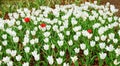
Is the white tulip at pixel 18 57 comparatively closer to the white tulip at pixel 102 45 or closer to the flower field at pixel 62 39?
the flower field at pixel 62 39

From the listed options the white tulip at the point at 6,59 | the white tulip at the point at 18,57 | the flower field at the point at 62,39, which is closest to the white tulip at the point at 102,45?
the flower field at the point at 62,39

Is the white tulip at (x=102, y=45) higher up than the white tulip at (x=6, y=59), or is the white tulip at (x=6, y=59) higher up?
the white tulip at (x=6, y=59)

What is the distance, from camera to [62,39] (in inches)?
283

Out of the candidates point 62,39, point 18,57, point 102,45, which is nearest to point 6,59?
point 18,57

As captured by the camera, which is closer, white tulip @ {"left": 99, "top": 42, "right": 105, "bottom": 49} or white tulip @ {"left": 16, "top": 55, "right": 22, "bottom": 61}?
white tulip @ {"left": 16, "top": 55, "right": 22, "bottom": 61}

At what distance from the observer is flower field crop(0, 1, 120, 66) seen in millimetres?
6613

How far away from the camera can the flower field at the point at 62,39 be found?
21.7ft

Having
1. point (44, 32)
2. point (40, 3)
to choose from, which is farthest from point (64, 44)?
point (40, 3)

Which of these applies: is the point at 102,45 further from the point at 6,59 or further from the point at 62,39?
the point at 6,59

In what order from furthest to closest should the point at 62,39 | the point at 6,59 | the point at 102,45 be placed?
the point at 62,39
the point at 102,45
the point at 6,59

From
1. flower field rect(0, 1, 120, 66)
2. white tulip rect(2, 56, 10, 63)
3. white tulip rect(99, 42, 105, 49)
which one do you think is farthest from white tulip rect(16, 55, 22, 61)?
white tulip rect(99, 42, 105, 49)

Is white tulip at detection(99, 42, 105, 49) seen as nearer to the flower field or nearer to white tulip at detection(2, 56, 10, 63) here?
the flower field

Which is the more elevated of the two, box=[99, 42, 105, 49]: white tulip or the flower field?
the flower field

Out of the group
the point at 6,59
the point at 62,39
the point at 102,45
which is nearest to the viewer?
the point at 6,59
